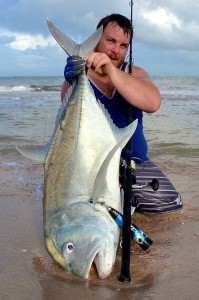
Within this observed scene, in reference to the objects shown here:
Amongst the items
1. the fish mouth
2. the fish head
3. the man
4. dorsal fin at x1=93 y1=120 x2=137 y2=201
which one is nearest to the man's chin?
the man

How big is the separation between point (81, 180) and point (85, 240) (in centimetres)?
39

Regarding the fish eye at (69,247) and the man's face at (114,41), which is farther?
the man's face at (114,41)

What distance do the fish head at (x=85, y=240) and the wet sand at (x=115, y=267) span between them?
125 mm

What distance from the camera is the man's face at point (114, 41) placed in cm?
325

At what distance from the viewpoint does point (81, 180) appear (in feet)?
Answer: 7.77

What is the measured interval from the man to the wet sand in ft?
0.48

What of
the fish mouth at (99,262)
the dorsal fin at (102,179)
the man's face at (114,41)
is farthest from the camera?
the man's face at (114,41)

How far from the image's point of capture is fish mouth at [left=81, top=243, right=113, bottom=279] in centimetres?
208

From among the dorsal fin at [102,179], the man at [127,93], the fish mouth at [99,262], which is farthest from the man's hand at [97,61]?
the fish mouth at [99,262]

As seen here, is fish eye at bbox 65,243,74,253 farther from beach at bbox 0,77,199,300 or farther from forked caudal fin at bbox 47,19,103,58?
forked caudal fin at bbox 47,19,103,58

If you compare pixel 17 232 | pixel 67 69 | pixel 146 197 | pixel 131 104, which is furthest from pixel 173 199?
pixel 67 69

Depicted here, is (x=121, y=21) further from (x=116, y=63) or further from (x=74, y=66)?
(x=74, y=66)

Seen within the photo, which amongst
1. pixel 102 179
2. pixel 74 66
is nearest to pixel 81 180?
pixel 102 179

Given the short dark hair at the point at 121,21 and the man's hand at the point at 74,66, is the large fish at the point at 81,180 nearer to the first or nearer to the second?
the man's hand at the point at 74,66
